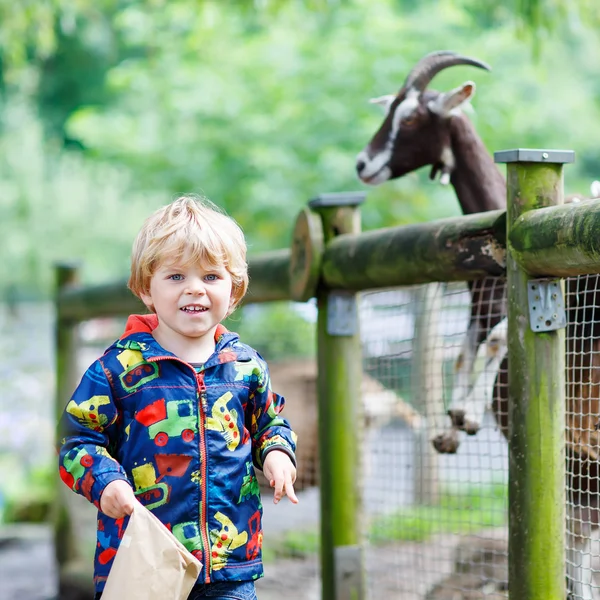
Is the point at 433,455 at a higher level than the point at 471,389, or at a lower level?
lower

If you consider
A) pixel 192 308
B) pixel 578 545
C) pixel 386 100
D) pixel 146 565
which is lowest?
pixel 578 545

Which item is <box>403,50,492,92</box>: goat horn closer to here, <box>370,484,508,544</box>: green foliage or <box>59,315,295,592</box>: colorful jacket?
<box>370,484,508,544</box>: green foliage

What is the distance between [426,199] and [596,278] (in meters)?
6.60

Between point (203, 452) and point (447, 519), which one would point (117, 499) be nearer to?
point (203, 452)

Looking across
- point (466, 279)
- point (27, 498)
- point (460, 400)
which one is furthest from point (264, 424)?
point (27, 498)

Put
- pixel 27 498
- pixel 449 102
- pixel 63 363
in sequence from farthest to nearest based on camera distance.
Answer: pixel 27 498 → pixel 63 363 → pixel 449 102

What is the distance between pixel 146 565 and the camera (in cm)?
175

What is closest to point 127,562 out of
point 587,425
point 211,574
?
point 211,574

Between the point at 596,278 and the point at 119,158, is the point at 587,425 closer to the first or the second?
the point at 596,278

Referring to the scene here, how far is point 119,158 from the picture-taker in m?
9.62

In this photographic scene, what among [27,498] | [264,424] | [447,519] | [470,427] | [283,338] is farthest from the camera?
[27,498]

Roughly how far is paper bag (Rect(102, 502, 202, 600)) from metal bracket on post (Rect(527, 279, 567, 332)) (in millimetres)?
947

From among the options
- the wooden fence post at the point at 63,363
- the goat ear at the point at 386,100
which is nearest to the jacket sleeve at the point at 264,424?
the goat ear at the point at 386,100

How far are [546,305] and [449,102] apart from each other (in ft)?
6.00
